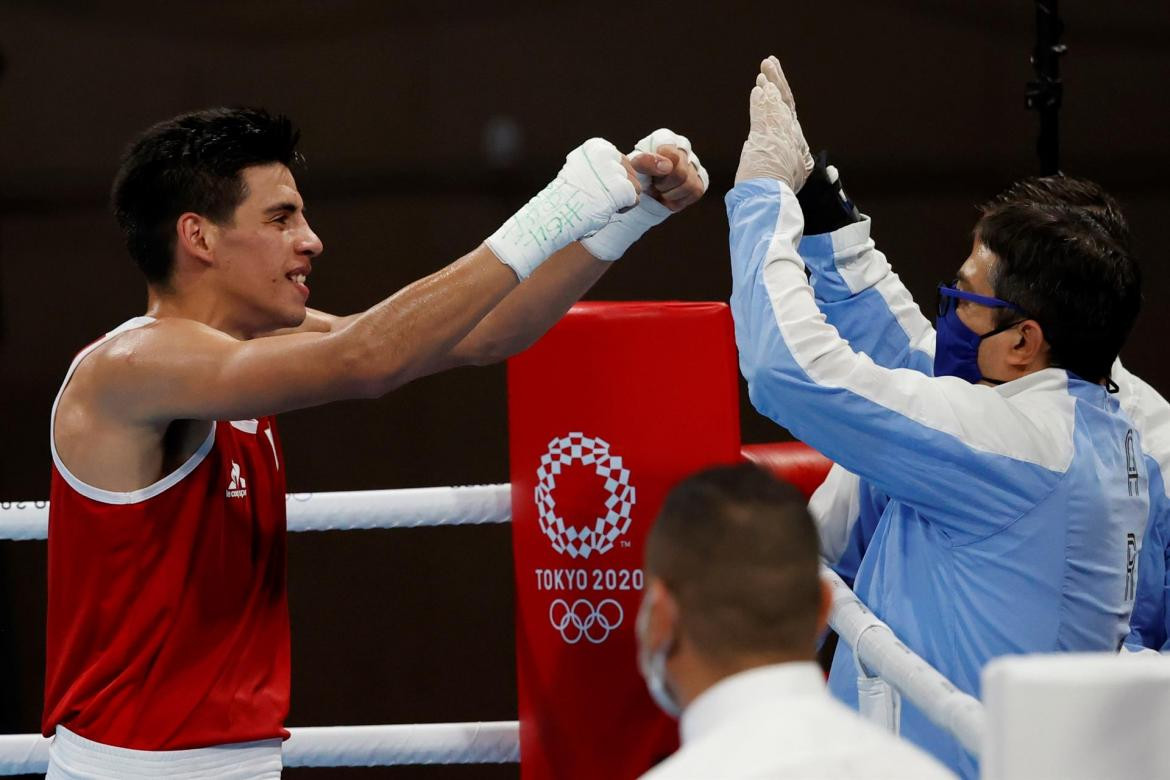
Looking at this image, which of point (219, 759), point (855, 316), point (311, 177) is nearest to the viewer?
point (219, 759)

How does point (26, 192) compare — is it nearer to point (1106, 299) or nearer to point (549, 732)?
point (549, 732)

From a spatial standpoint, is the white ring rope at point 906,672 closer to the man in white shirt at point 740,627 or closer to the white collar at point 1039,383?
the man in white shirt at point 740,627

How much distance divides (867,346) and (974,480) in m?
0.46

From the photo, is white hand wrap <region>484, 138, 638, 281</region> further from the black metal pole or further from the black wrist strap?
the black metal pole

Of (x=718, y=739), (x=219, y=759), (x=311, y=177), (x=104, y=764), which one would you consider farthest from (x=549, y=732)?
(x=311, y=177)

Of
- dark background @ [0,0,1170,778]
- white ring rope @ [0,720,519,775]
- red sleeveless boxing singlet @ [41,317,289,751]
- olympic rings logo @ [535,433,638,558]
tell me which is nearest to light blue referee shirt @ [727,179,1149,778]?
olympic rings logo @ [535,433,638,558]

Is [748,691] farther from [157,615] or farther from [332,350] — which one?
[157,615]

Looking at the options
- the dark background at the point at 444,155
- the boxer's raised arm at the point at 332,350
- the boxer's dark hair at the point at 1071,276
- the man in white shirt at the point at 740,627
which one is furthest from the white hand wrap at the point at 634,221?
the dark background at the point at 444,155

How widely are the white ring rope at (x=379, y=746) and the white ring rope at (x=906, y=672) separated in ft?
2.06

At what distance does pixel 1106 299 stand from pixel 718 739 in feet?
3.46

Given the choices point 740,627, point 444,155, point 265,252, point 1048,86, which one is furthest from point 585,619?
point 444,155

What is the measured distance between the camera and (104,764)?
1.75 metres

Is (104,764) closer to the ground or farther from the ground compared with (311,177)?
closer to the ground

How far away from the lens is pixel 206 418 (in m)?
1.69
